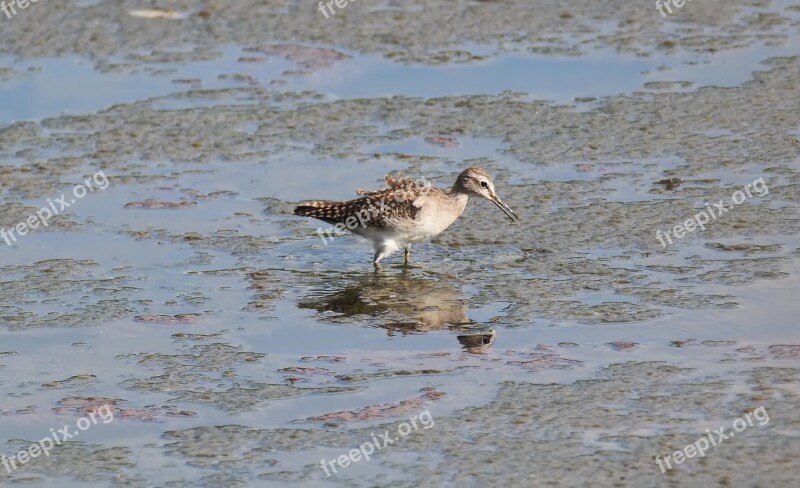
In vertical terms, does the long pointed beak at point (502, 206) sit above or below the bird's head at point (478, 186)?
below

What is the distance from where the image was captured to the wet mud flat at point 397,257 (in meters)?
7.64

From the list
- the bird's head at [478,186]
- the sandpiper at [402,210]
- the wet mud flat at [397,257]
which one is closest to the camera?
the wet mud flat at [397,257]

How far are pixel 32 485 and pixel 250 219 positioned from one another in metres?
4.33

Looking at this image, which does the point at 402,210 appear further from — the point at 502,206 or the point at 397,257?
the point at 502,206

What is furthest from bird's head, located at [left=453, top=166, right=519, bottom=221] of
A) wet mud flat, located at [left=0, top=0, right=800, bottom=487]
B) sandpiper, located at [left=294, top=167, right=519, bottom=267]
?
wet mud flat, located at [left=0, top=0, right=800, bottom=487]

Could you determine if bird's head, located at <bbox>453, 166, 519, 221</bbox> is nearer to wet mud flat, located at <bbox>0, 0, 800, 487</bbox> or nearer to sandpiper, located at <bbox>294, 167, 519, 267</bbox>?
sandpiper, located at <bbox>294, 167, 519, 267</bbox>

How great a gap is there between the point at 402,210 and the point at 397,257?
61 centimetres

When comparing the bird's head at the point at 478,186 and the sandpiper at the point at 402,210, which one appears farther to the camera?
the bird's head at the point at 478,186

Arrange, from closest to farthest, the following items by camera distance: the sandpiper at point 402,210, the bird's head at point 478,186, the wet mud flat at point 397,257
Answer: the wet mud flat at point 397,257 < the sandpiper at point 402,210 < the bird's head at point 478,186

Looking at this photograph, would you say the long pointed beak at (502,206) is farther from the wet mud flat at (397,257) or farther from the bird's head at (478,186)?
the wet mud flat at (397,257)

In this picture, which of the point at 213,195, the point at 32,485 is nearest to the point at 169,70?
the point at 213,195

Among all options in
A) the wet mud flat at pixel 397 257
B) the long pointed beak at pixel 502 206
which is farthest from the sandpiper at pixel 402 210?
the wet mud flat at pixel 397 257

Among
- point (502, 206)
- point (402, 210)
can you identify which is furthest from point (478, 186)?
point (402, 210)

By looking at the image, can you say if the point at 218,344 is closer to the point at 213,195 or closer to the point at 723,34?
the point at 213,195
